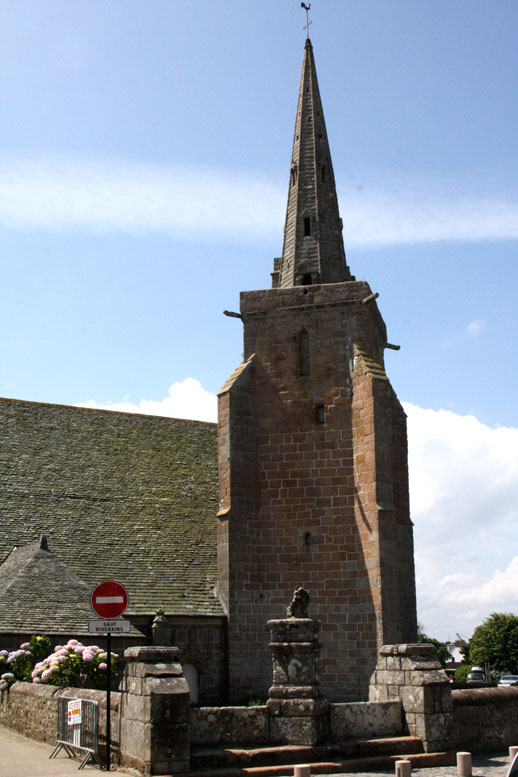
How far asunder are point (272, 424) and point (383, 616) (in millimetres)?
5529

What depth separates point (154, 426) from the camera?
90.3ft

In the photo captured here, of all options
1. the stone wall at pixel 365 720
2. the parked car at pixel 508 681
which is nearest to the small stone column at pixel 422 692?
the stone wall at pixel 365 720

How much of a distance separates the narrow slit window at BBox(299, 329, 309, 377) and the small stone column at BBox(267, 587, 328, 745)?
35.0ft

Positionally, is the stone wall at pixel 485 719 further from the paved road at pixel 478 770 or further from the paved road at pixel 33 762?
the paved road at pixel 33 762

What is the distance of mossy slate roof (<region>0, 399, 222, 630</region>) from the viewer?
69.2 feet

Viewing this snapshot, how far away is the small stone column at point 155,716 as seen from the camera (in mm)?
9922

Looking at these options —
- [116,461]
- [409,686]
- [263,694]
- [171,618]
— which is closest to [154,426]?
[116,461]

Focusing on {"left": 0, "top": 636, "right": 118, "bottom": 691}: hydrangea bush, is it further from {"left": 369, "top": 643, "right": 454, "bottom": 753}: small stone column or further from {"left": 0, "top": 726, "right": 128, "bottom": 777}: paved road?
{"left": 369, "top": 643, "right": 454, "bottom": 753}: small stone column

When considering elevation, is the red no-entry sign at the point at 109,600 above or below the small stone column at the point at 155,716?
above

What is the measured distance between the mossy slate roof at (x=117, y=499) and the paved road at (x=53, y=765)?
5.92 meters

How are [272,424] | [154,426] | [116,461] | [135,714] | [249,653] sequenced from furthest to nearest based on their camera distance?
1. [154,426]
2. [116,461]
3. [272,424]
4. [249,653]
5. [135,714]

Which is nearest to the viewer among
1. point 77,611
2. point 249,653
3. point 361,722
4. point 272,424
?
point 361,722

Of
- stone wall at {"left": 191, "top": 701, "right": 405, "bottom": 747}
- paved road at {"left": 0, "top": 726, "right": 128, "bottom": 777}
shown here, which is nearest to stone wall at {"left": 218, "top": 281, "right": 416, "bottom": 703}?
stone wall at {"left": 191, "top": 701, "right": 405, "bottom": 747}

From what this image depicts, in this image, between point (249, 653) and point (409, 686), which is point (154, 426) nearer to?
point (249, 653)
